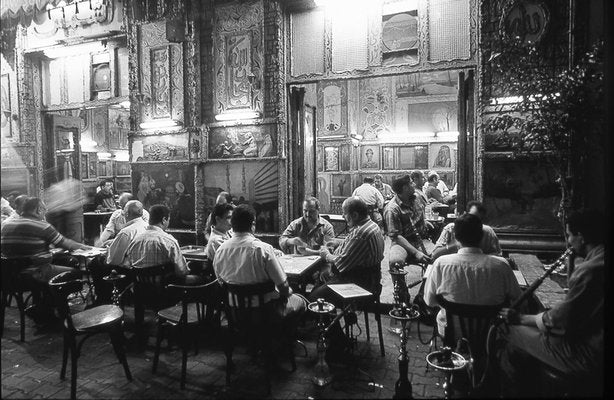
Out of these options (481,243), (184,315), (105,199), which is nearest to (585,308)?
(481,243)

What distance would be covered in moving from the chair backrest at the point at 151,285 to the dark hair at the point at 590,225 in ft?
14.3

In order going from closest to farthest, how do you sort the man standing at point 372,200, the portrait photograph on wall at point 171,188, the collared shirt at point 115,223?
the collared shirt at point 115,223 < the portrait photograph on wall at point 171,188 < the man standing at point 372,200

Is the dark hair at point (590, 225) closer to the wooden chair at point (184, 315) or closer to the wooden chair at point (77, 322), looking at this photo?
the wooden chair at point (184, 315)

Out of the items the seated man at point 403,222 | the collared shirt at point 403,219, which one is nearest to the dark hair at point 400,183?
the seated man at point 403,222

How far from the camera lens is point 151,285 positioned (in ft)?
15.6

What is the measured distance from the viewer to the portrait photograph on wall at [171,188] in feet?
30.7

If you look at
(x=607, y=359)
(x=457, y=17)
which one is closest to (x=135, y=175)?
(x=457, y=17)

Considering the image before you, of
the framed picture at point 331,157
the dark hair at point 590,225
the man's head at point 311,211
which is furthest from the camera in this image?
the framed picture at point 331,157

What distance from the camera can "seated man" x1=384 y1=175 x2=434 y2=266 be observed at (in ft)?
20.4

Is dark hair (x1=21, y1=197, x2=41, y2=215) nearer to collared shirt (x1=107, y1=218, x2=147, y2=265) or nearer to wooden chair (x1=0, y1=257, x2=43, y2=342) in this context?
wooden chair (x1=0, y1=257, x2=43, y2=342)

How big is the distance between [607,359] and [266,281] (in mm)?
2795

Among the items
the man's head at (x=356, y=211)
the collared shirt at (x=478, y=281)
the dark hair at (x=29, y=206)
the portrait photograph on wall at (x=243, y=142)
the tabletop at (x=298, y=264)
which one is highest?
the portrait photograph on wall at (x=243, y=142)

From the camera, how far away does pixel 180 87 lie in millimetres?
9344

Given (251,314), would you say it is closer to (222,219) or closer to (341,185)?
(222,219)
